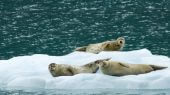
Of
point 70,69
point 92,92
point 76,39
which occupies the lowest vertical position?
point 76,39

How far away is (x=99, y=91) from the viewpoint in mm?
23016

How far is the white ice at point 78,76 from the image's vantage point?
23.3 meters

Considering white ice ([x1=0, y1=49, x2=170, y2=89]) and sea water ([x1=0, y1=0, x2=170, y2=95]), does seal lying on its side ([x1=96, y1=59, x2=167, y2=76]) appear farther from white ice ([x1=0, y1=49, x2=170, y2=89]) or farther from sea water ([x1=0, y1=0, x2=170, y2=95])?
sea water ([x1=0, y1=0, x2=170, y2=95])

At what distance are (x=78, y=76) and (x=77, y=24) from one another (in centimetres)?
3029

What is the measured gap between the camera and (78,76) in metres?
24.0

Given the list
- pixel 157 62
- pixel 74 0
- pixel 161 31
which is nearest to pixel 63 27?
pixel 161 31

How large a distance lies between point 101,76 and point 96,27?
96.0 feet

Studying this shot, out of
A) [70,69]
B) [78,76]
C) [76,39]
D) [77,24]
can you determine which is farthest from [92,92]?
[77,24]

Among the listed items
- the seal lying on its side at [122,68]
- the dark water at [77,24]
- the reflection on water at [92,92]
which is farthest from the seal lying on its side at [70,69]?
the dark water at [77,24]

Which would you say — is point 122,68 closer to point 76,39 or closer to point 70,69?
point 70,69

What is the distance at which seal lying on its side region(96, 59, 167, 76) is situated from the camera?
24.2 m

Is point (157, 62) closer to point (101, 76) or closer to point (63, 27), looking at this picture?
point (101, 76)

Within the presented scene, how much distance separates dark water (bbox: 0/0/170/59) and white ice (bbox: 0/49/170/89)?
553 inches

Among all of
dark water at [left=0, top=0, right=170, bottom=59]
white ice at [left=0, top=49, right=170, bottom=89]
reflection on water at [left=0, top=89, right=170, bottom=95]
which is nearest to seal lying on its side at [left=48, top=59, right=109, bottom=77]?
white ice at [left=0, top=49, right=170, bottom=89]
